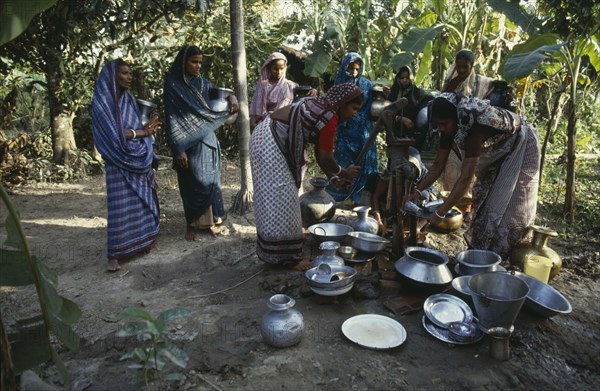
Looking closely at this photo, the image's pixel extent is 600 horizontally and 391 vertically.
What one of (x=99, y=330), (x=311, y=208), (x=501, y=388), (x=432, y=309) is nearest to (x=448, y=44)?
(x=311, y=208)

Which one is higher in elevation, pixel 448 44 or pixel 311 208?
pixel 448 44

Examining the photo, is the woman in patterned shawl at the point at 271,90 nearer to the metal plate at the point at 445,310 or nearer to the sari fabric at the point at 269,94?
the sari fabric at the point at 269,94

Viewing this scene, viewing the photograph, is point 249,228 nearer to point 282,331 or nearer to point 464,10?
point 282,331

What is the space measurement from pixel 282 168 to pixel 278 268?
95 centimetres

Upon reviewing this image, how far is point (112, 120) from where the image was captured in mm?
3619

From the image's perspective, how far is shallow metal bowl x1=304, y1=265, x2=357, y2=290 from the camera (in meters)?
2.78

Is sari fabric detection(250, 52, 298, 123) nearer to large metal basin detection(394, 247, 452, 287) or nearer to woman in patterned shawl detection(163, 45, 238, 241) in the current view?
woman in patterned shawl detection(163, 45, 238, 241)

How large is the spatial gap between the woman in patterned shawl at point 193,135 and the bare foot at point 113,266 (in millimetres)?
864

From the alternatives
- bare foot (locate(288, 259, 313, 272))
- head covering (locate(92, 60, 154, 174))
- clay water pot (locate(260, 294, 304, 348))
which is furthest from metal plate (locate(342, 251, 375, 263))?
head covering (locate(92, 60, 154, 174))

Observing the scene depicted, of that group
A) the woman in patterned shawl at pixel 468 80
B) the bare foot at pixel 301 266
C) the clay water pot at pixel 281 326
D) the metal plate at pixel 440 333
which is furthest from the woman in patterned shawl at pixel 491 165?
the clay water pot at pixel 281 326

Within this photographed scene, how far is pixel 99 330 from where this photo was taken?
9.25 feet

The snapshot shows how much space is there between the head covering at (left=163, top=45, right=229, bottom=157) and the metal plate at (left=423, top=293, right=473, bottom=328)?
111 inches

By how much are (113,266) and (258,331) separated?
6.02 feet

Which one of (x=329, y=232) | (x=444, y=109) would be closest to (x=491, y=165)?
(x=444, y=109)
